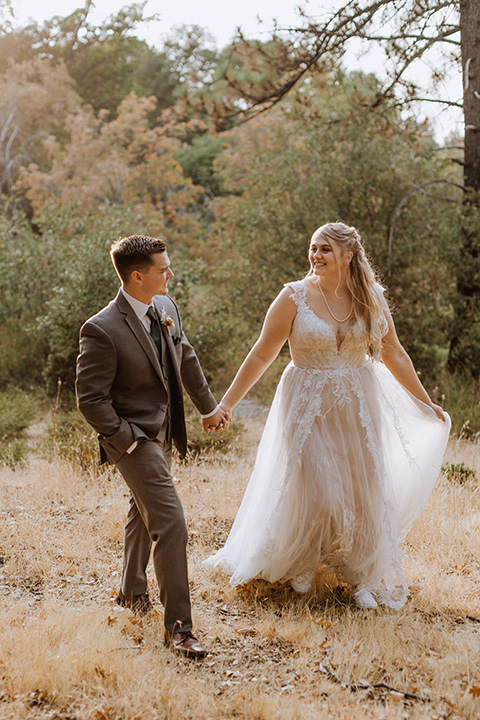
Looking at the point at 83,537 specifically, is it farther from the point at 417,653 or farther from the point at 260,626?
the point at 417,653

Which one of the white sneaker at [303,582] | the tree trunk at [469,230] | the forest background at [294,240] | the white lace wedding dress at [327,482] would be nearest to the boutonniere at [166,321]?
the white lace wedding dress at [327,482]

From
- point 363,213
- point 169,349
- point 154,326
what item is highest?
point 363,213

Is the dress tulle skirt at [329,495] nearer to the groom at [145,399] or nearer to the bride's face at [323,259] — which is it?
the bride's face at [323,259]

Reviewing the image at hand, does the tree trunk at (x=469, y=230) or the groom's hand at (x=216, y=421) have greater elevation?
the tree trunk at (x=469, y=230)

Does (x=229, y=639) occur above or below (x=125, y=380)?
below

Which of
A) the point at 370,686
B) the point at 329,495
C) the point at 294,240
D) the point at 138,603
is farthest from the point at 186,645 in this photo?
the point at 294,240

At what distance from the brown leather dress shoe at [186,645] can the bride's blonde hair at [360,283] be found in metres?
1.99

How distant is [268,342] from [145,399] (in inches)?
38.9

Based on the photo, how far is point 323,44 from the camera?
9945mm

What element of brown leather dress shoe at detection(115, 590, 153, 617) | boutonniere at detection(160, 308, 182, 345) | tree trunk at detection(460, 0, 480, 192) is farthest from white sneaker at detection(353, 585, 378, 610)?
tree trunk at detection(460, 0, 480, 192)

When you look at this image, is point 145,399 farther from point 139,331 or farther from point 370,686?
point 370,686

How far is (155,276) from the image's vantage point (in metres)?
3.67

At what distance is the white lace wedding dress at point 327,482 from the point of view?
4.19 meters

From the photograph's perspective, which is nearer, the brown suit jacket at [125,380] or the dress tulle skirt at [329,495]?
the brown suit jacket at [125,380]
